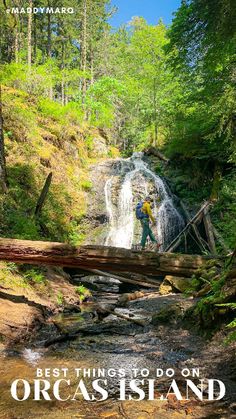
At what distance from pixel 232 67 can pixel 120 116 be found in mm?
33863

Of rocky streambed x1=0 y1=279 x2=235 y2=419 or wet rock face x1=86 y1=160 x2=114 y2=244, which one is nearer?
rocky streambed x1=0 y1=279 x2=235 y2=419

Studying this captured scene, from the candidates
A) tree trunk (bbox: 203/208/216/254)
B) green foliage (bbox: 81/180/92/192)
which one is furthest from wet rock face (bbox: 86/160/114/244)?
tree trunk (bbox: 203/208/216/254)

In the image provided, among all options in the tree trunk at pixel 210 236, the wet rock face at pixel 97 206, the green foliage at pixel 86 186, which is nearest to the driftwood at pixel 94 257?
the tree trunk at pixel 210 236

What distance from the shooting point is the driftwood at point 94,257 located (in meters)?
7.48

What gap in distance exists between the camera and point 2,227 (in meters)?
9.48

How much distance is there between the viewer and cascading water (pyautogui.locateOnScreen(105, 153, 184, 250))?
1716 cm

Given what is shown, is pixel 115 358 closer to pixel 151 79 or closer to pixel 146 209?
pixel 146 209

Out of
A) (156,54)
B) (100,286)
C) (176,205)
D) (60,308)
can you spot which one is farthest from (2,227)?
(156,54)

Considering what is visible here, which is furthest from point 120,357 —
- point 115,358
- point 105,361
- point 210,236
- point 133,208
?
point 133,208

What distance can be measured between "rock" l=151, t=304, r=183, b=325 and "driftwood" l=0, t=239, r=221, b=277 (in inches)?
53.9

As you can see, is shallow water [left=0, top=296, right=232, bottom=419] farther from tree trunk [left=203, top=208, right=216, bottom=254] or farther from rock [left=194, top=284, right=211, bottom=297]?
tree trunk [left=203, top=208, right=216, bottom=254]

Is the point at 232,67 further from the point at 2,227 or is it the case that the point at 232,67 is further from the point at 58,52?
the point at 58,52

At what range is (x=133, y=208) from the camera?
61.8ft

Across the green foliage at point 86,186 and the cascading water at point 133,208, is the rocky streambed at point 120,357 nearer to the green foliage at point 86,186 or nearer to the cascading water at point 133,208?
the cascading water at point 133,208
